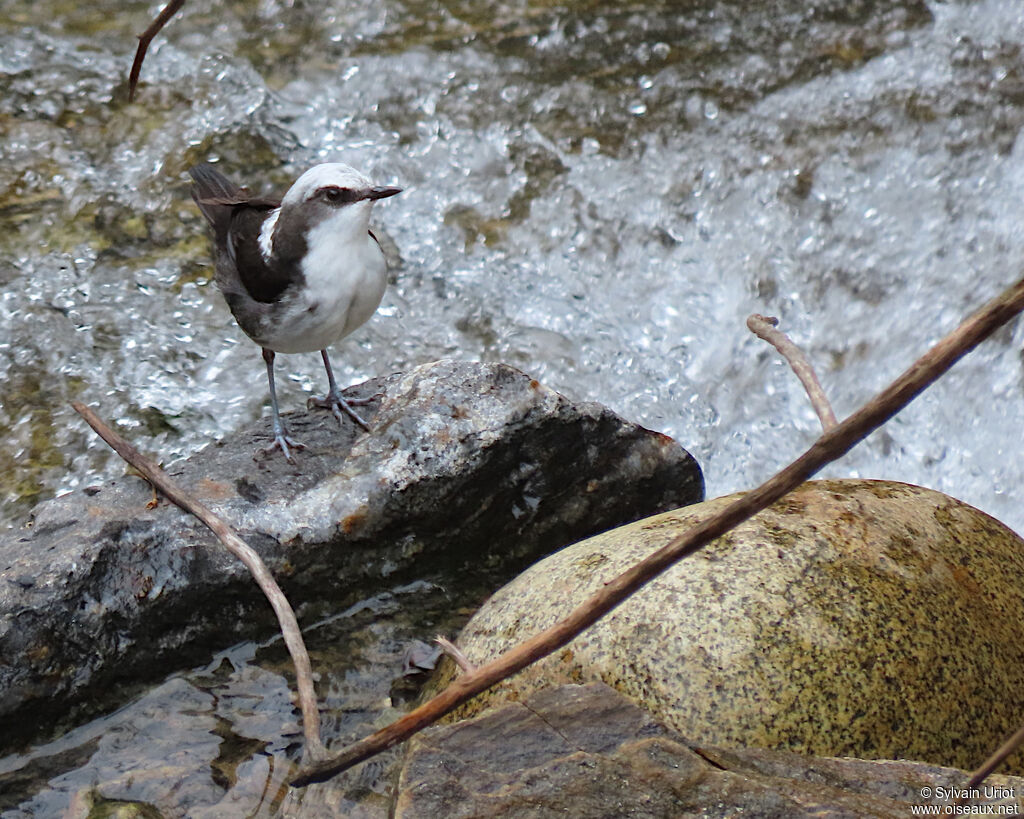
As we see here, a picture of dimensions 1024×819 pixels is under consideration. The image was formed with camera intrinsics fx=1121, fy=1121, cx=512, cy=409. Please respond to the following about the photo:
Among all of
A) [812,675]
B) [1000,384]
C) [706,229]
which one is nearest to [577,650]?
[812,675]

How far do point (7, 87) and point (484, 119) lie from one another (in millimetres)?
3415

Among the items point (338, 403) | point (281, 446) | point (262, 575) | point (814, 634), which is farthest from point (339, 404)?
point (814, 634)

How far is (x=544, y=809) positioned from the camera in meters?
2.51

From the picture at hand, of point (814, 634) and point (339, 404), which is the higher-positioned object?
point (814, 634)

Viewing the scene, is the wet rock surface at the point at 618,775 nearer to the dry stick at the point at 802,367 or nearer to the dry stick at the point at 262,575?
the dry stick at the point at 262,575

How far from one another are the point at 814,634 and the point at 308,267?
2140 millimetres

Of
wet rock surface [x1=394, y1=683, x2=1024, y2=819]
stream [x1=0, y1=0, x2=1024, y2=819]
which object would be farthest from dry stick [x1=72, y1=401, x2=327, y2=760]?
stream [x1=0, y1=0, x2=1024, y2=819]

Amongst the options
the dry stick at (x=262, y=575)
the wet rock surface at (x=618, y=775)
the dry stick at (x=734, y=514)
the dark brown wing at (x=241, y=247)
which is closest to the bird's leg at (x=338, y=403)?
the dark brown wing at (x=241, y=247)

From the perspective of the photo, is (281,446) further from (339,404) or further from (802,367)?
(802,367)

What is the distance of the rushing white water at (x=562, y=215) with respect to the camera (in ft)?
20.3

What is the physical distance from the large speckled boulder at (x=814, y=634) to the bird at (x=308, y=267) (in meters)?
1.32

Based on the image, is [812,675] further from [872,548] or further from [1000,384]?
[1000,384]

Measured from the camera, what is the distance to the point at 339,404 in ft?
14.4

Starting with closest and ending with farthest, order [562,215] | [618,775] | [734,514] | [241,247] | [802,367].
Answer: [734,514] < [618,775] < [802,367] < [241,247] < [562,215]
